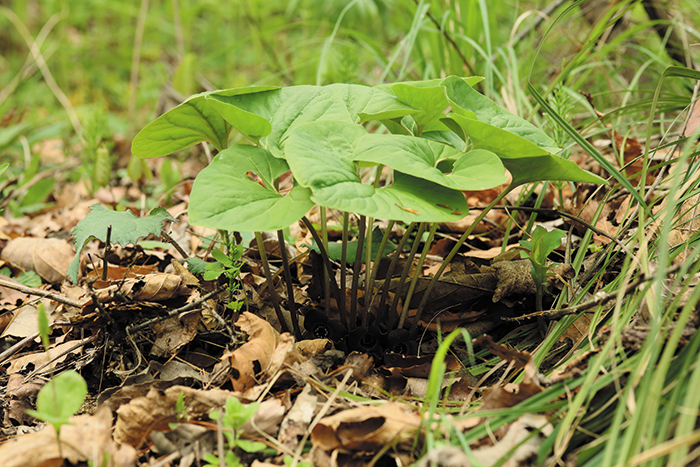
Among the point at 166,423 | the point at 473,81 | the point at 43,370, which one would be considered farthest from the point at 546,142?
the point at 43,370

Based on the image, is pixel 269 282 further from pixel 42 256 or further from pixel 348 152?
pixel 42 256

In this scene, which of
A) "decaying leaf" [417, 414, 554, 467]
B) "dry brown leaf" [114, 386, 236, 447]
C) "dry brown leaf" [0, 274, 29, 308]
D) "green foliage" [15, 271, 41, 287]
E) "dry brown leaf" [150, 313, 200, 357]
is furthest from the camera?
"green foliage" [15, 271, 41, 287]

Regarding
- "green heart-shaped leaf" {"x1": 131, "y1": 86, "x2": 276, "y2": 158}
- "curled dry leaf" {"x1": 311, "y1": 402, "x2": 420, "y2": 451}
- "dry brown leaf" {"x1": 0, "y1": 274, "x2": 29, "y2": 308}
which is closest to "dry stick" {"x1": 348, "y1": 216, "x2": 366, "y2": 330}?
"curled dry leaf" {"x1": 311, "y1": 402, "x2": 420, "y2": 451}

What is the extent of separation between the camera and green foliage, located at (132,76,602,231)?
868mm

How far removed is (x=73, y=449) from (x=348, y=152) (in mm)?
795

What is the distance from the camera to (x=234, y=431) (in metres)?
0.86

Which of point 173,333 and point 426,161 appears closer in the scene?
point 426,161

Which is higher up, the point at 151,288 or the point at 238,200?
the point at 238,200

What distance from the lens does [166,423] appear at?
3.07 feet

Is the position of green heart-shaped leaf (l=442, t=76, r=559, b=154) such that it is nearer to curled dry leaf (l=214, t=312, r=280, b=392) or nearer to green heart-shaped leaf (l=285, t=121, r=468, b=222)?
green heart-shaped leaf (l=285, t=121, r=468, b=222)

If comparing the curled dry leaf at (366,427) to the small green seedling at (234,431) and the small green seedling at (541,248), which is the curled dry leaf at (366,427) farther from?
the small green seedling at (541,248)

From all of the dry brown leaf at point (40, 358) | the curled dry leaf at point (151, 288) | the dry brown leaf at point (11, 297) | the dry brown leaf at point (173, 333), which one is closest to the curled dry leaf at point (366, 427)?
the dry brown leaf at point (173, 333)

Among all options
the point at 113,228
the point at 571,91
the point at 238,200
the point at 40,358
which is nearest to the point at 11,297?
the point at 40,358

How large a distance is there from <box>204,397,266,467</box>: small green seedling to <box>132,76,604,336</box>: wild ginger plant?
1.09ft
